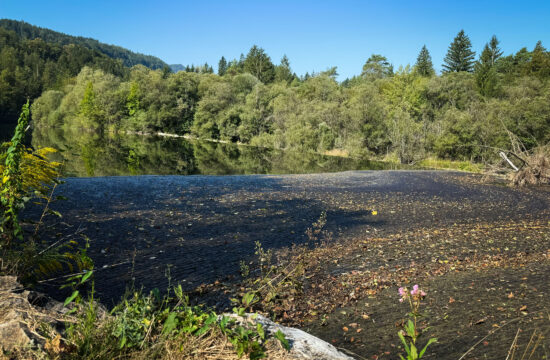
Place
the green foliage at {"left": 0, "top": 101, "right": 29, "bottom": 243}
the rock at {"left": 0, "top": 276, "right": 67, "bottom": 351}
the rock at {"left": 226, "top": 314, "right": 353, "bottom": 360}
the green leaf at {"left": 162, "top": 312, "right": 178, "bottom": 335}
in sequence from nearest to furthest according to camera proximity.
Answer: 1. the rock at {"left": 0, "top": 276, "right": 67, "bottom": 351}
2. the green leaf at {"left": 162, "top": 312, "right": 178, "bottom": 335}
3. the rock at {"left": 226, "top": 314, "right": 353, "bottom": 360}
4. the green foliage at {"left": 0, "top": 101, "right": 29, "bottom": 243}

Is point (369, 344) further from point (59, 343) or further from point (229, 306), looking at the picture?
point (59, 343)

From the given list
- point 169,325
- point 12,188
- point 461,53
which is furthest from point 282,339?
point 461,53

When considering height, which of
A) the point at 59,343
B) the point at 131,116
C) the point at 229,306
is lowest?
the point at 229,306

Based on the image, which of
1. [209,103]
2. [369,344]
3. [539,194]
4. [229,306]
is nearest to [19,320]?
[229,306]

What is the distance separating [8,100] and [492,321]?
12418 cm

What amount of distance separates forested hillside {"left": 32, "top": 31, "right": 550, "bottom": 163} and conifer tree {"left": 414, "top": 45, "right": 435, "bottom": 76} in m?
0.26

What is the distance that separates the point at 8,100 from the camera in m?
101

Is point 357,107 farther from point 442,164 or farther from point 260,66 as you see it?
point 260,66

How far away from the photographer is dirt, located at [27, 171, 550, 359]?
5.80 meters

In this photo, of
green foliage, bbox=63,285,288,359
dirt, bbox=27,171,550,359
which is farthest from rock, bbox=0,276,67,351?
dirt, bbox=27,171,550,359

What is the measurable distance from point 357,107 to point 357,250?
43.5 meters

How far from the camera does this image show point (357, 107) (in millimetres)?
50438

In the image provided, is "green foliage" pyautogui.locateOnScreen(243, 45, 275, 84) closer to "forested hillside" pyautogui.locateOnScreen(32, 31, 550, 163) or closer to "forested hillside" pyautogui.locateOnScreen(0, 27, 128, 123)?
"forested hillside" pyautogui.locateOnScreen(32, 31, 550, 163)

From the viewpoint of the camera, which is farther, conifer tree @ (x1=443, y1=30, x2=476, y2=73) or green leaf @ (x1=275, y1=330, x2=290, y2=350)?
conifer tree @ (x1=443, y1=30, x2=476, y2=73)
